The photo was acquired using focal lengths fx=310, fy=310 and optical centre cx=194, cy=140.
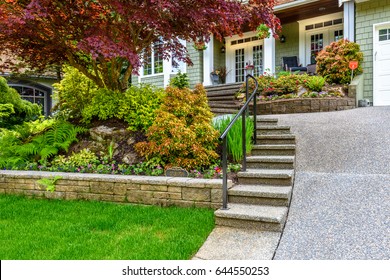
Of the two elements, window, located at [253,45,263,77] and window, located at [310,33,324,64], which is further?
window, located at [253,45,263,77]

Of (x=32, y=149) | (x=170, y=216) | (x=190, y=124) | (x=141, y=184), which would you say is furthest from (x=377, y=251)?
(x=32, y=149)

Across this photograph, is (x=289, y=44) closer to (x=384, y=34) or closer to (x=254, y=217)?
(x=384, y=34)

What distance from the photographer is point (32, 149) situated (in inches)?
199

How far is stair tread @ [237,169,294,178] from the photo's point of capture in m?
3.61

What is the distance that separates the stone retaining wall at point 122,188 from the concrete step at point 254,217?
31 centimetres

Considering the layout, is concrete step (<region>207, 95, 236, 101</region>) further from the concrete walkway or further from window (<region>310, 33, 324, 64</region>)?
the concrete walkway

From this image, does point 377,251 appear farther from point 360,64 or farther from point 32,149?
point 360,64

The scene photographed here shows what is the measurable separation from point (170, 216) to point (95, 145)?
244 cm

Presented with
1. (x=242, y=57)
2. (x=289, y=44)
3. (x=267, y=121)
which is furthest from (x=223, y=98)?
(x=267, y=121)

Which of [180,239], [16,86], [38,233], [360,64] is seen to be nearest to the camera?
[180,239]

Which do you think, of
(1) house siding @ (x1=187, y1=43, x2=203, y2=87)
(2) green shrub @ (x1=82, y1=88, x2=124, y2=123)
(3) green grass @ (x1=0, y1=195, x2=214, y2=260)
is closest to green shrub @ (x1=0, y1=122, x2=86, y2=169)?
(2) green shrub @ (x1=82, y1=88, x2=124, y2=123)

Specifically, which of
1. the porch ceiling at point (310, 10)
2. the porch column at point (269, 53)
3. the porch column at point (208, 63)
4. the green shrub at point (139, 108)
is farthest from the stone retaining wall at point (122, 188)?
the porch ceiling at point (310, 10)

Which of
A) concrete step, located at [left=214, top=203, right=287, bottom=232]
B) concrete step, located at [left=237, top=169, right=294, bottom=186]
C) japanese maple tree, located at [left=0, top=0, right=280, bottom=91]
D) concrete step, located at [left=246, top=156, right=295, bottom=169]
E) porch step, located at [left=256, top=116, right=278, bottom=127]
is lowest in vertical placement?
concrete step, located at [left=214, top=203, right=287, bottom=232]

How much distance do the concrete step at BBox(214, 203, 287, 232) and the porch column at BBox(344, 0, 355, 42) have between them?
26.4 ft
